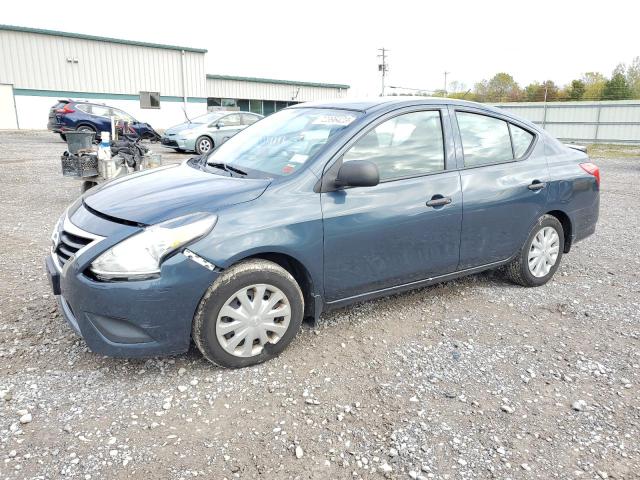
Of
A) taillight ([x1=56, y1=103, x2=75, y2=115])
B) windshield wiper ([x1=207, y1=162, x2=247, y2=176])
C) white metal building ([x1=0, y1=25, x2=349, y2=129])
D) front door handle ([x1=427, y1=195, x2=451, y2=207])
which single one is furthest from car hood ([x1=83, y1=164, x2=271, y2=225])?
white metal building ([x1=0, y1=25, x2=349, y2=129])

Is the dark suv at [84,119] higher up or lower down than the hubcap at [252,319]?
higher up

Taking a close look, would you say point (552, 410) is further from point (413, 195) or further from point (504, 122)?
point (504, 122)

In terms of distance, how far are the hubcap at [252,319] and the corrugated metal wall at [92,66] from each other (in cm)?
2997

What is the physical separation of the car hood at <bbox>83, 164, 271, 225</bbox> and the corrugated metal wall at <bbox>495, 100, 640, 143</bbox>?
23.3 meters

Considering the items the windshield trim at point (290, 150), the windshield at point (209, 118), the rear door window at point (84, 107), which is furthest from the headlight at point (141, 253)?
the rear door window at point (84, 107)

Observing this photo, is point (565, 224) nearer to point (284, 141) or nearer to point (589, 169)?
point (589, 169)

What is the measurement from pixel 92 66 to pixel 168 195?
99.6 feet

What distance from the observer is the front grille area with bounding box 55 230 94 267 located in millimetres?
3008

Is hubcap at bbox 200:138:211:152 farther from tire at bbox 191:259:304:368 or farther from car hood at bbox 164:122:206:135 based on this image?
tire at bbox 191:259:304:368

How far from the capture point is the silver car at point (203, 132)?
614 inches

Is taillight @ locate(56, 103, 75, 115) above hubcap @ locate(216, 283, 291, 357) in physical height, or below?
above

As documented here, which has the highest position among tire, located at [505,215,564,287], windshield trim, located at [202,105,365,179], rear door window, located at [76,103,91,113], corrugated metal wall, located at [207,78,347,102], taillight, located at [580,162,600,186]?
corrugated metal wall, located at [207,78,347,102]

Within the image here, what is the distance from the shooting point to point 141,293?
9.17 feet

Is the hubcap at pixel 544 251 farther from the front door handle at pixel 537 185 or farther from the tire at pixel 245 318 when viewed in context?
the tire at pixel 245 318
